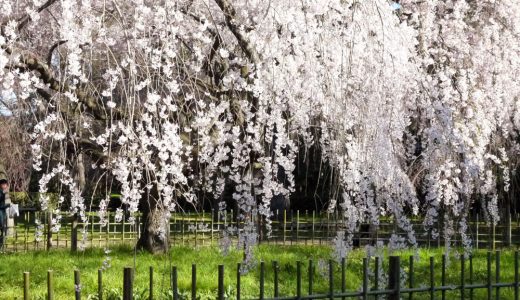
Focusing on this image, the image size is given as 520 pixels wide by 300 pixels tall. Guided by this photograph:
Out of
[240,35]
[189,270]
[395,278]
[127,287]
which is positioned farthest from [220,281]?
[189,270]

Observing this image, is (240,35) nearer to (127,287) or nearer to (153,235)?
(127,287)

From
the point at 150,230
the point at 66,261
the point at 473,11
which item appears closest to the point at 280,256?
the point at 150,230

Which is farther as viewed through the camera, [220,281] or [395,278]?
[395,278]

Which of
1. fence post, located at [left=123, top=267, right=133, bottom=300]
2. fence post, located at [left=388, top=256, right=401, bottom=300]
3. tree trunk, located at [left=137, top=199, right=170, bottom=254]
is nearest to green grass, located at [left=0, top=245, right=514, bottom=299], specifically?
tree trunk, located at [left=137, top=199, right=170, bottom=254]

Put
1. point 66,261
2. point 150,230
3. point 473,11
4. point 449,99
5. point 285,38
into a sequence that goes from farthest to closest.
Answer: point 150,230 → point 66,261 → point 473,11 → point 449,99 → point 285,38

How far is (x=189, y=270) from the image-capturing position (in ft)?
26.2

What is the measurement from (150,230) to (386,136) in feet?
17.4

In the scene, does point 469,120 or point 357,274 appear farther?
point 357,274

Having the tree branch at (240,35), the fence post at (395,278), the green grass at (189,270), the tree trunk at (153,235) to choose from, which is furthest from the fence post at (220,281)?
the tree trunk at (153,235)

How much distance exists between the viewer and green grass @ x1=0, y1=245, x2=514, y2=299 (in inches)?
283

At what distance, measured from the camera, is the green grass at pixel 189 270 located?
720 centimetres

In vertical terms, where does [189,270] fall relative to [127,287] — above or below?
below

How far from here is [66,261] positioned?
9117 millimetres

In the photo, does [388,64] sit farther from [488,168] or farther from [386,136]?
[488,168]
